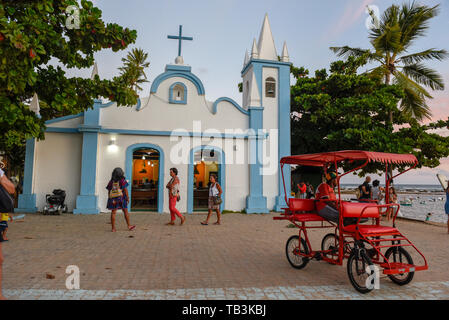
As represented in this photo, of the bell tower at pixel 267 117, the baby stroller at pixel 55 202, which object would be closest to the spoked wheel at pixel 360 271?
the bell tower at pixel 267 117

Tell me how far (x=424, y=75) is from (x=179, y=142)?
14930 mm

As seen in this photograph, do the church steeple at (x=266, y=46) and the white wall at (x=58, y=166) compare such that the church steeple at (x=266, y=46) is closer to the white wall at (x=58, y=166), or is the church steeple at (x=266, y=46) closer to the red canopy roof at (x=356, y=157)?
the white wall at (x=58, y=166)

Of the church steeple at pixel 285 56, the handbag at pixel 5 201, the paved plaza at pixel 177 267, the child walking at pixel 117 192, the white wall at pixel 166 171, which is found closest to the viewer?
the handbag at pixel 5 201

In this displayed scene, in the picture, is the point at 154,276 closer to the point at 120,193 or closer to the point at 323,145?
the point at 120,193

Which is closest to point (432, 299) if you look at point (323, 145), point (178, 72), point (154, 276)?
point (154, 276)

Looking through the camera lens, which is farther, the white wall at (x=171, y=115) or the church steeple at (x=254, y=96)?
the church steeple at (x=254, y=96)

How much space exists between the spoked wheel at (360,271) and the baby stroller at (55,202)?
36.2ft

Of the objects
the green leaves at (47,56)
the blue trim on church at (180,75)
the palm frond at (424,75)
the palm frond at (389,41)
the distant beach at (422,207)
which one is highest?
the palm frond at (389,41)

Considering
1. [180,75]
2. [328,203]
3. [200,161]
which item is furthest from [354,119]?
[328,203]

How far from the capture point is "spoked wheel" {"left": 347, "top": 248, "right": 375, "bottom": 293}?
13.8 ft

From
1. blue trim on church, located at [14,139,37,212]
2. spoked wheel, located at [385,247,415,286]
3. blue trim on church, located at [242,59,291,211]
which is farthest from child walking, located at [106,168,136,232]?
blue trim on church, located at [242,59,291,211]

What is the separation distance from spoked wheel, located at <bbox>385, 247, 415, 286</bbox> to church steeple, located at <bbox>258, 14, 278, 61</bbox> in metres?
12.7

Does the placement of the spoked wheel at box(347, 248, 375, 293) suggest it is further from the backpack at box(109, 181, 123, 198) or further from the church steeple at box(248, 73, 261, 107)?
the church steeple at box(248, 73, 261, 107)

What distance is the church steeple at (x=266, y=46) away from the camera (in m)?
15.7
